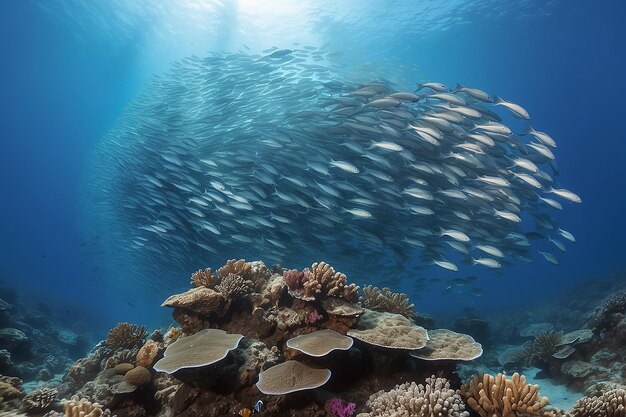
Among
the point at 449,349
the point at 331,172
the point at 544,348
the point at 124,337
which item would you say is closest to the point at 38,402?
the point at 124,337

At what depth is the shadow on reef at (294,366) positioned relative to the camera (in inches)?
151

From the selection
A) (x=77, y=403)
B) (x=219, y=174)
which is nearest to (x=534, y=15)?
(x=219, y=174)

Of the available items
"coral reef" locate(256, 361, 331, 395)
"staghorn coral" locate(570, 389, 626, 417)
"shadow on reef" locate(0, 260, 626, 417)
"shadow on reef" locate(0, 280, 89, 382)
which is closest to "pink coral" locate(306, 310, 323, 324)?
"shadow on reef" locate(0, 260, 626, 417)

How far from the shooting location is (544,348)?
9141 millimetres

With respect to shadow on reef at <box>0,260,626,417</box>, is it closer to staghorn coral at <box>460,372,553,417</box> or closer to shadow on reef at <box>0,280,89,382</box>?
staghorn coral at <box>460,372,553,417</box>

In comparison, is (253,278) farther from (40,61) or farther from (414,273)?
(40,61)

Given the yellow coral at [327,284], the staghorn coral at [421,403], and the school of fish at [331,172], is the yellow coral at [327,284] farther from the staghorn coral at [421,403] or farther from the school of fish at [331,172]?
the school of fish at [331,172]

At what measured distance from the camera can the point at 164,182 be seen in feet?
46.1

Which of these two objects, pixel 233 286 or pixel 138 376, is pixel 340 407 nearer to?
pixel 233 286

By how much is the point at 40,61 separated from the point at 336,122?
6128 centimetres

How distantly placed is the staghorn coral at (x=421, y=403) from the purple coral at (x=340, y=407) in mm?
402

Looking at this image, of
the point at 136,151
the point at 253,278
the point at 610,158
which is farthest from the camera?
the point at 610,158

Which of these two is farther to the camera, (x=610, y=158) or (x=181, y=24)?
(x=610, y=158)

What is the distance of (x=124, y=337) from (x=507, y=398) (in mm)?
6338
